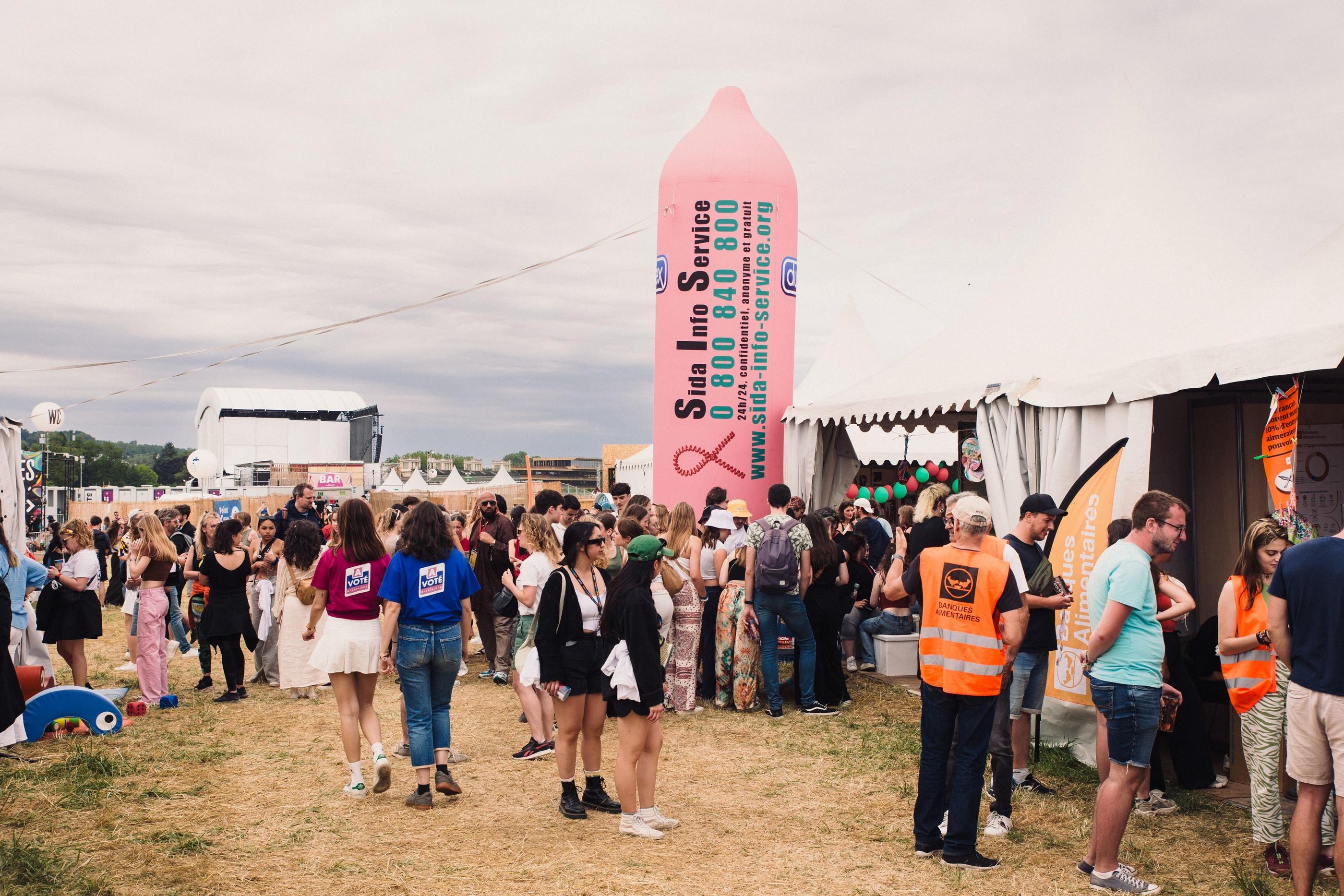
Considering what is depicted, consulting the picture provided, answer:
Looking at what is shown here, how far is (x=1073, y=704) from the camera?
225 inches

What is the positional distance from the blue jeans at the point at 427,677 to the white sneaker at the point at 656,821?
1.24 meters

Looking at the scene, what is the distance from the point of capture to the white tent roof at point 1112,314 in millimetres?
5312

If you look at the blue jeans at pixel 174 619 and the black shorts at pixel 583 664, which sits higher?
the black shorts at pixel 583 664

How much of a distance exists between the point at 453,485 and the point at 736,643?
3758 cm

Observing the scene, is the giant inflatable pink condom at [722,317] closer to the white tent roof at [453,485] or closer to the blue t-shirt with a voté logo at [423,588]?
the blue t-shirt with a voté logo at [423,588]

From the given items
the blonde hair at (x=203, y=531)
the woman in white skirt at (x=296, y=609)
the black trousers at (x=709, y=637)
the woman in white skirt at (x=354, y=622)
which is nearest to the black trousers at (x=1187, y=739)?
the black trousers at (x=709, y=637)

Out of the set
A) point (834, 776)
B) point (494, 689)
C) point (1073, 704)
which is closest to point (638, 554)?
point (834, 776)

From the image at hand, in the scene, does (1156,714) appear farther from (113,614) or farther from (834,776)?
(113,614)

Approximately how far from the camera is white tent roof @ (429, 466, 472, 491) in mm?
41906

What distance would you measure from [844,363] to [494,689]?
36.7ft

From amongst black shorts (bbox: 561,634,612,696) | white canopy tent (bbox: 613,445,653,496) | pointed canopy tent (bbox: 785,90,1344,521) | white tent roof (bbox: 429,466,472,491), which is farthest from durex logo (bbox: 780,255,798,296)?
white tent roof (bbox: 429,466,472,491)

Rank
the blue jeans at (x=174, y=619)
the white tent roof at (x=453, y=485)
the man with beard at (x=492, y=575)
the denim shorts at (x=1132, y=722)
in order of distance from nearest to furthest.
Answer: the denim shorts at (x=1132, y=722), the man with beard at (x=492, y=575), the blue jeans at (x=174, y=619), the white tent roof at (x=453, y=485)

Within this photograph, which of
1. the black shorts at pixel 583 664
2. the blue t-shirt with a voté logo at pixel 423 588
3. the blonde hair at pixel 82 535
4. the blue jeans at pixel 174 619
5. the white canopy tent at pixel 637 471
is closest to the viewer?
the black shorts at pixel 583 664

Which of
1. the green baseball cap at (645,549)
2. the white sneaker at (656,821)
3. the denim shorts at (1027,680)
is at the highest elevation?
the green baseball cap at (645,549)
